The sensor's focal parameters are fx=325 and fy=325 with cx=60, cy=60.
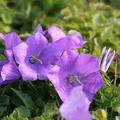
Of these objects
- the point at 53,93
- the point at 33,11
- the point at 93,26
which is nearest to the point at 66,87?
the point at 53,93

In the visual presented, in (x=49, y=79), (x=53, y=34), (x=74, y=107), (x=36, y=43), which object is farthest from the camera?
(x=53, y=34)

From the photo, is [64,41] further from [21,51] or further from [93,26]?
[93,26]

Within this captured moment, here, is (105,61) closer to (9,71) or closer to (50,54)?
(50,54)

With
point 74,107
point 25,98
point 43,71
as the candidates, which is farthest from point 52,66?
point 74,107

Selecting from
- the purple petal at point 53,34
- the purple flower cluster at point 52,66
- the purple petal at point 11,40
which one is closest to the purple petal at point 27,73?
the purple flower cluster at point 52,66

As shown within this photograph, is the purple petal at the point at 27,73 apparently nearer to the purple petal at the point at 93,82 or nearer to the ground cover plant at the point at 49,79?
the ground cover plant at the point at 49,79

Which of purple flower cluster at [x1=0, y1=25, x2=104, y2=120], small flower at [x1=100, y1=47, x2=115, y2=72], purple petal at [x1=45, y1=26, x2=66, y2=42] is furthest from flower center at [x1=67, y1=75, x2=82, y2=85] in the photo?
purple petal at [x1=45, y1=26, x2=66, y2=42]

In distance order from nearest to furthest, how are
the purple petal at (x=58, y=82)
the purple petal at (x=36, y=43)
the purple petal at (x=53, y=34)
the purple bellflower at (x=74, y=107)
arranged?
1. the purple bellflower at (x=74, y=107)
2. the purple petal at (x=58, y=82)
3. the purple petal at (x=36, y=43)
4. the purple petal at (x=53, y=34)
